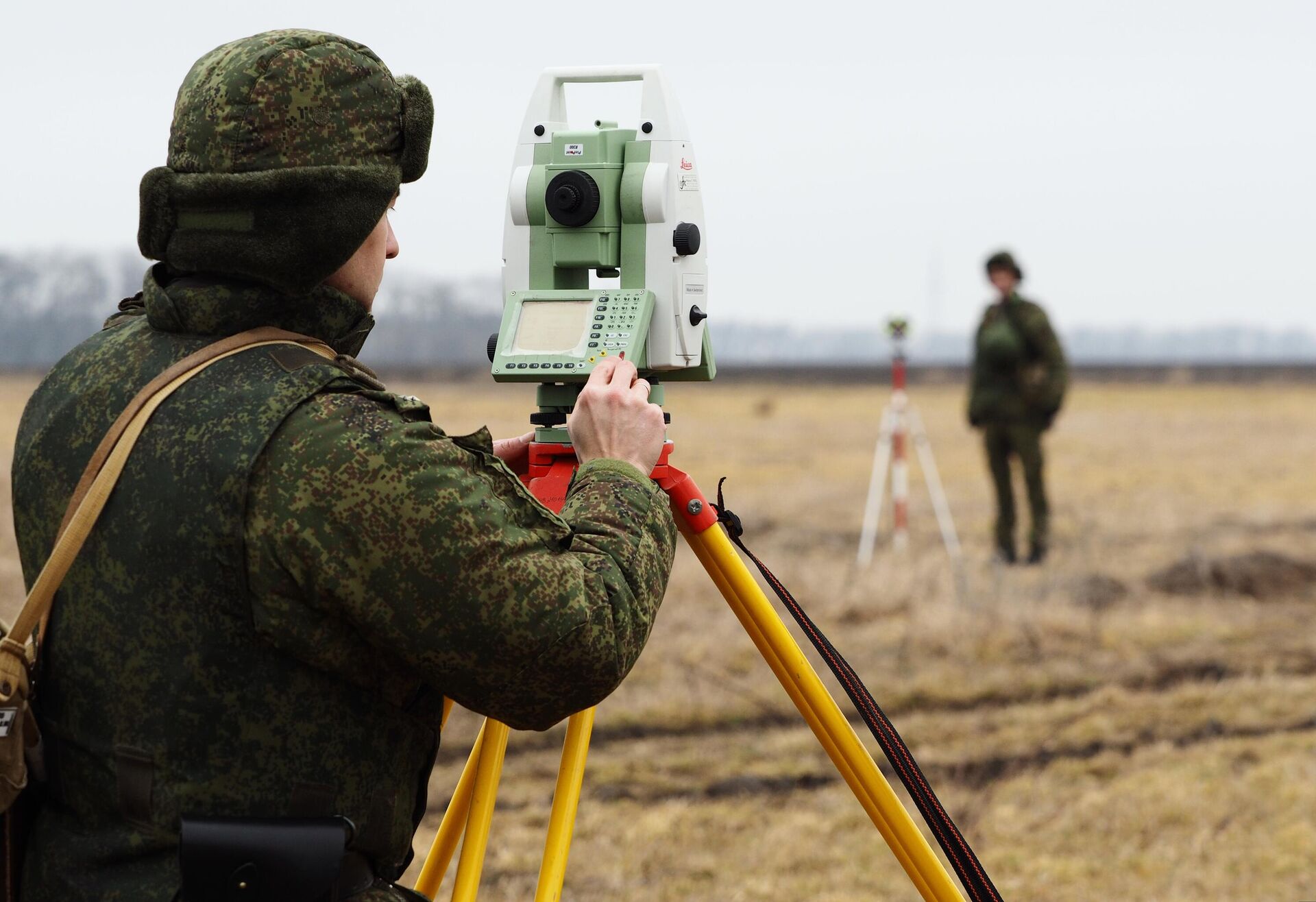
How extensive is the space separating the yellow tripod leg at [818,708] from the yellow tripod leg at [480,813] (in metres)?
0.48

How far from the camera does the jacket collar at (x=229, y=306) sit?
1698mm

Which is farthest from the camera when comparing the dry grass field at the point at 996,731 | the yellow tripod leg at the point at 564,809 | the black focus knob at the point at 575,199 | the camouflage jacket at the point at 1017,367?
the camouflage jacket at the point at 1017,367

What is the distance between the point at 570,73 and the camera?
9.00ft

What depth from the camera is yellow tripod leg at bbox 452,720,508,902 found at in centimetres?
213

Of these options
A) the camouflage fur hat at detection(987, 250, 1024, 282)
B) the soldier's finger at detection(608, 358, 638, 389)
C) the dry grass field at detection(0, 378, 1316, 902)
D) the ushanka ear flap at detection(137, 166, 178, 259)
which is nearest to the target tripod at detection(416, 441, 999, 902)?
the soldier's finger at detection(608, 358, 638, 389)

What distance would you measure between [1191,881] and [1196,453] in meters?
15.8

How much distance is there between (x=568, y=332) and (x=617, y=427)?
18.3 inches

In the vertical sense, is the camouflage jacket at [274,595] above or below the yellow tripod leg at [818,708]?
above

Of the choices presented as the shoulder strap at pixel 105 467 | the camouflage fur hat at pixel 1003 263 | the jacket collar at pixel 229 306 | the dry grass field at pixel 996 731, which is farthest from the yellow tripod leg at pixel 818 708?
the camouflage fur hat at pixel 1003 263

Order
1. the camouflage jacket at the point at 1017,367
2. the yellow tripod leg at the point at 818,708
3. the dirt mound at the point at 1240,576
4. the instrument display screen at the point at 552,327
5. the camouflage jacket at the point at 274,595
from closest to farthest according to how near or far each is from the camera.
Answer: the camouflage jacket at the point at 274,595 → the instrument display screen at the point at 552,327 → the yellow tripod leg at the point at 818,708 → the dirt mound at the point at 1240,576 → the camouflage jacket at the point at 1017,367

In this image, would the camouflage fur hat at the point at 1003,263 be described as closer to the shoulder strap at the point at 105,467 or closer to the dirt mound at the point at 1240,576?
the dirt mound at the point at 1240,576

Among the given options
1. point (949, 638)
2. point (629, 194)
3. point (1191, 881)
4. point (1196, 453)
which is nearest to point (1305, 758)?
point (1191, 881)

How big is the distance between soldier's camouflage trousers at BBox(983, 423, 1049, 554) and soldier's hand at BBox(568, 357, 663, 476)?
7.82 meters

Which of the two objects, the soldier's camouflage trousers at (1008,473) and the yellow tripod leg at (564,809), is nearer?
the yellow tripod leg at (564,809)
